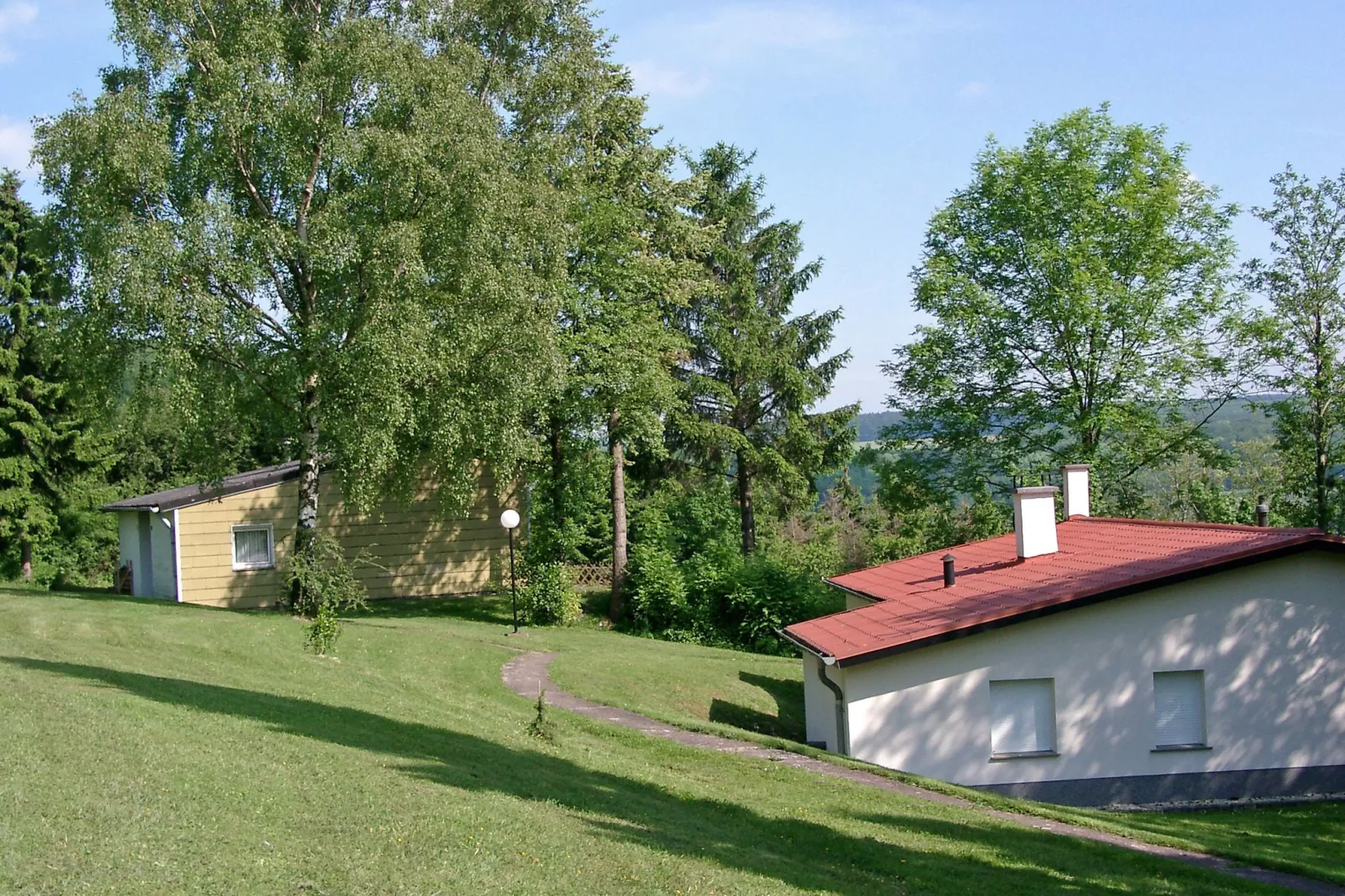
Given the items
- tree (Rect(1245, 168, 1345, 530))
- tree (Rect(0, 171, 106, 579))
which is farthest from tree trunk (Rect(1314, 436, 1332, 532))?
tree (Rect(0, 171, 106, 579))

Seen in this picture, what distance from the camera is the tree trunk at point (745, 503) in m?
38.1


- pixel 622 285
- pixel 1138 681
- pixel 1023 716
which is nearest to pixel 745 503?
pixel 622 285

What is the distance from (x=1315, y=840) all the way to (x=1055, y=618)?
14.4ft

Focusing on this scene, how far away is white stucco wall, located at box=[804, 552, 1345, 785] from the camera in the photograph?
53.0 ft

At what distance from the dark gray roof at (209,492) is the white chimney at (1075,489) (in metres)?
20.3

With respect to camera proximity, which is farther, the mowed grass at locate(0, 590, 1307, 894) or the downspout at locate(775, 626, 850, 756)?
the downspout at locate(775, 626, 850, 756)

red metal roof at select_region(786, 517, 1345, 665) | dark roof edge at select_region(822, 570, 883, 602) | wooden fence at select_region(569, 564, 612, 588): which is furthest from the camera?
wooden fence at select_region(569, 564, 612, 588)

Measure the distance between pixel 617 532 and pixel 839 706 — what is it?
1618 cm

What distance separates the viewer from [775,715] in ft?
68.4

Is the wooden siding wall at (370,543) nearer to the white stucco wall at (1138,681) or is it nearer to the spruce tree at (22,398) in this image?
the spruce tree at (22,398)

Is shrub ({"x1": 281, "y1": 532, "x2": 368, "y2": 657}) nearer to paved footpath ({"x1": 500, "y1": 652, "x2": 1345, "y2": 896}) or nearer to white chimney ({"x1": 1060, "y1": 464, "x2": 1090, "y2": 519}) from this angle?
paved footpath ({"x1": 500, "y1": 652, "x2": 1345, "y2": 896})

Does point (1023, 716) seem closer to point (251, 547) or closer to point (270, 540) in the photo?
point (270, 540)

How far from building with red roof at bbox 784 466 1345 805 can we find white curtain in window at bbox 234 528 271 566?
61.9 ft

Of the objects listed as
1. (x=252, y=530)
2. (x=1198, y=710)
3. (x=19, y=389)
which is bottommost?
(x=1198, y=710)
